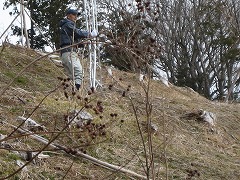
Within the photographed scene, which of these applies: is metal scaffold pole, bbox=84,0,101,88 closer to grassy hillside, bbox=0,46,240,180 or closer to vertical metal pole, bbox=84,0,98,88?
vertical metal pole, bbox=84,0,98,88

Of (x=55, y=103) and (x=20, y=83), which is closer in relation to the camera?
(x=55, y=103)

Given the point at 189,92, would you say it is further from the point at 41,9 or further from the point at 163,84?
the point at 41,9

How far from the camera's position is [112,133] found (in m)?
5.45

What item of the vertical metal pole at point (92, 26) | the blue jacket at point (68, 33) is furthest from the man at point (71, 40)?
the vertical metal pole at point (92, 26)

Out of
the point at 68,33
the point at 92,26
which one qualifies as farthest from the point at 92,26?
the point at 68,33

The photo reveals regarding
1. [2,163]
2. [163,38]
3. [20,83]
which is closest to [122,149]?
[2,163]

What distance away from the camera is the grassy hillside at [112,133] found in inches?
155

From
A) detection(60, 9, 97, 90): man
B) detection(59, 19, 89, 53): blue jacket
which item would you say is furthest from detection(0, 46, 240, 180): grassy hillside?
detection(59, 19, 89, 53): blue jacket

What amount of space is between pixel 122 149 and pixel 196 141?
1874mm

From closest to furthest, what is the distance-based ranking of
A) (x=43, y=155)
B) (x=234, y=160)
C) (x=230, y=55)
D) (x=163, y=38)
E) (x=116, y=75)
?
(x=43, y=155)
(x=234, y=160)
(x=116, y=75)
(x=230, y=55)
(x=163, y=38)

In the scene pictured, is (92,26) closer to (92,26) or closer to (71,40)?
(92,26)

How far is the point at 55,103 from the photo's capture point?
6.18m

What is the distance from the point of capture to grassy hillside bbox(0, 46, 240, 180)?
3949 mm

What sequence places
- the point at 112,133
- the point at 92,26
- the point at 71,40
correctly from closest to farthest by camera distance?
the point at 112,133
the point at 71,40
the point at 92,26
